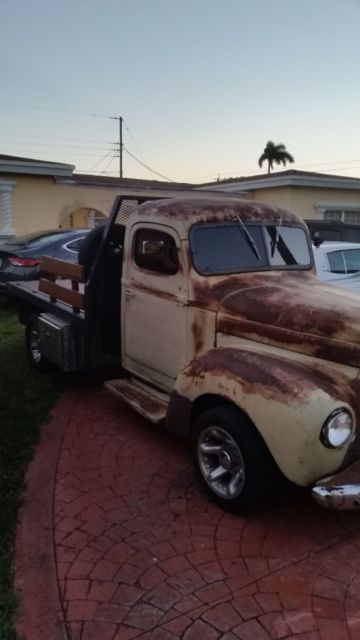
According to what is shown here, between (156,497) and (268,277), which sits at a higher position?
(268,277)

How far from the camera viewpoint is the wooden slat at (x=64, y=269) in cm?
559

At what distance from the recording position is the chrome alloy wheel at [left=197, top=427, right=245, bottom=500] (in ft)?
11.7

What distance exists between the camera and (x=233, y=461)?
11.8 ft

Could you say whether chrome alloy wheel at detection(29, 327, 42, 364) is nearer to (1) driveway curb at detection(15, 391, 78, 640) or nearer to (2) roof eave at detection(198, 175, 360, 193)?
(1) driveway curb at detection(15, 391, 78, 640)

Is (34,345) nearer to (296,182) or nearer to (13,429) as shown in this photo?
(13,429)

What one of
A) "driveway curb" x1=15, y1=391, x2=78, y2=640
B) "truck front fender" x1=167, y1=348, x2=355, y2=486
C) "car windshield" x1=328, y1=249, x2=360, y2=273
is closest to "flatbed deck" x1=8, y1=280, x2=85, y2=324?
"driveway curb" x1=15, y1=391, x2=78, y2=640

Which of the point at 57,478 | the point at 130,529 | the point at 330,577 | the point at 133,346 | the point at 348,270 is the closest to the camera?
the point at 330,577

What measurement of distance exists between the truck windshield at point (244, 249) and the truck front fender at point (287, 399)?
3.18 ft

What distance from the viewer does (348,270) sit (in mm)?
8570

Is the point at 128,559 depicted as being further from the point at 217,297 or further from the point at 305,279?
the point at 305,279

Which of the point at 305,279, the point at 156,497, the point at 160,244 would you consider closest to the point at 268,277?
the point at 305,279

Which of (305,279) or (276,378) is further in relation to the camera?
(305,279)

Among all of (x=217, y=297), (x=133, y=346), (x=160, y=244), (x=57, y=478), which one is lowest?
(x=57, y=478)

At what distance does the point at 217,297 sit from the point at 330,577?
2.03 m
